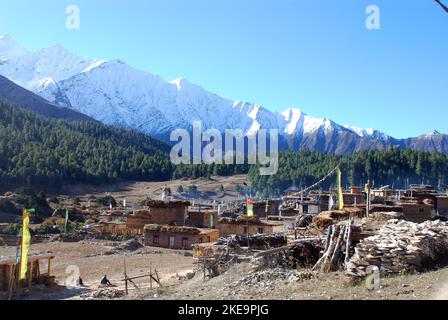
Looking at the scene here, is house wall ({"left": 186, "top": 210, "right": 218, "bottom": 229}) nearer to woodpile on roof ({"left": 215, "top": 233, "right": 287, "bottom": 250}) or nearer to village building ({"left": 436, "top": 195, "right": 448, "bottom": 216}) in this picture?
woodpile on roof ({"left": 215, "top": 233, "right": 287, "bottom": 250})

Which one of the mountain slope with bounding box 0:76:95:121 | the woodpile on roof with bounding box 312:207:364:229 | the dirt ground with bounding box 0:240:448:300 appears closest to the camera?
the dirt ground with bounding box 0:240:448:300

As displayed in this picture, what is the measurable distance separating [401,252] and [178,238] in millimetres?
22106

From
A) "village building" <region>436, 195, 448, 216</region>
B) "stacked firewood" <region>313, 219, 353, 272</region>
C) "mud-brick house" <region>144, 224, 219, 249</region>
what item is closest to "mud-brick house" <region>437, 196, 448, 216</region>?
"village building" <region>436, 195, 448, 216</region>

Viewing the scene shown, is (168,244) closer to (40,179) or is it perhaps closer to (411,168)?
(40,179)

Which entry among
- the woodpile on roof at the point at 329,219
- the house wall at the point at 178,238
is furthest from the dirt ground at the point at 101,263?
the woodpile on roof at the point at 329,219

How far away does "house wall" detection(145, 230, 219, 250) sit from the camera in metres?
33.9

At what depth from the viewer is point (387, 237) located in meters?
15.0

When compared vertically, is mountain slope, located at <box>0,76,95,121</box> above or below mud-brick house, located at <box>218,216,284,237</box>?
above


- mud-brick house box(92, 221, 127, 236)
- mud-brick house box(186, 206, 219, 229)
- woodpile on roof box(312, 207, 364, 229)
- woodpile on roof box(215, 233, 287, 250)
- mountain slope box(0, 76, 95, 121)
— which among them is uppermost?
mountain slope box(0, 76, 95, 121)

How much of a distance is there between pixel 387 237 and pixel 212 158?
394ft

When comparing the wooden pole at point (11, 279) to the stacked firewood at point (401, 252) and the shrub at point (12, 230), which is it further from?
the shrub at point (12, 230)

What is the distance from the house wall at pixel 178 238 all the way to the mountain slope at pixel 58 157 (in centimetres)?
5653

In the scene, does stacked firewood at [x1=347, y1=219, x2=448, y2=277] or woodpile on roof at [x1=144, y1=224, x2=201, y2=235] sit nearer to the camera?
stacked firewood at [x1=347, y1=219, x2=448, y2=277]
